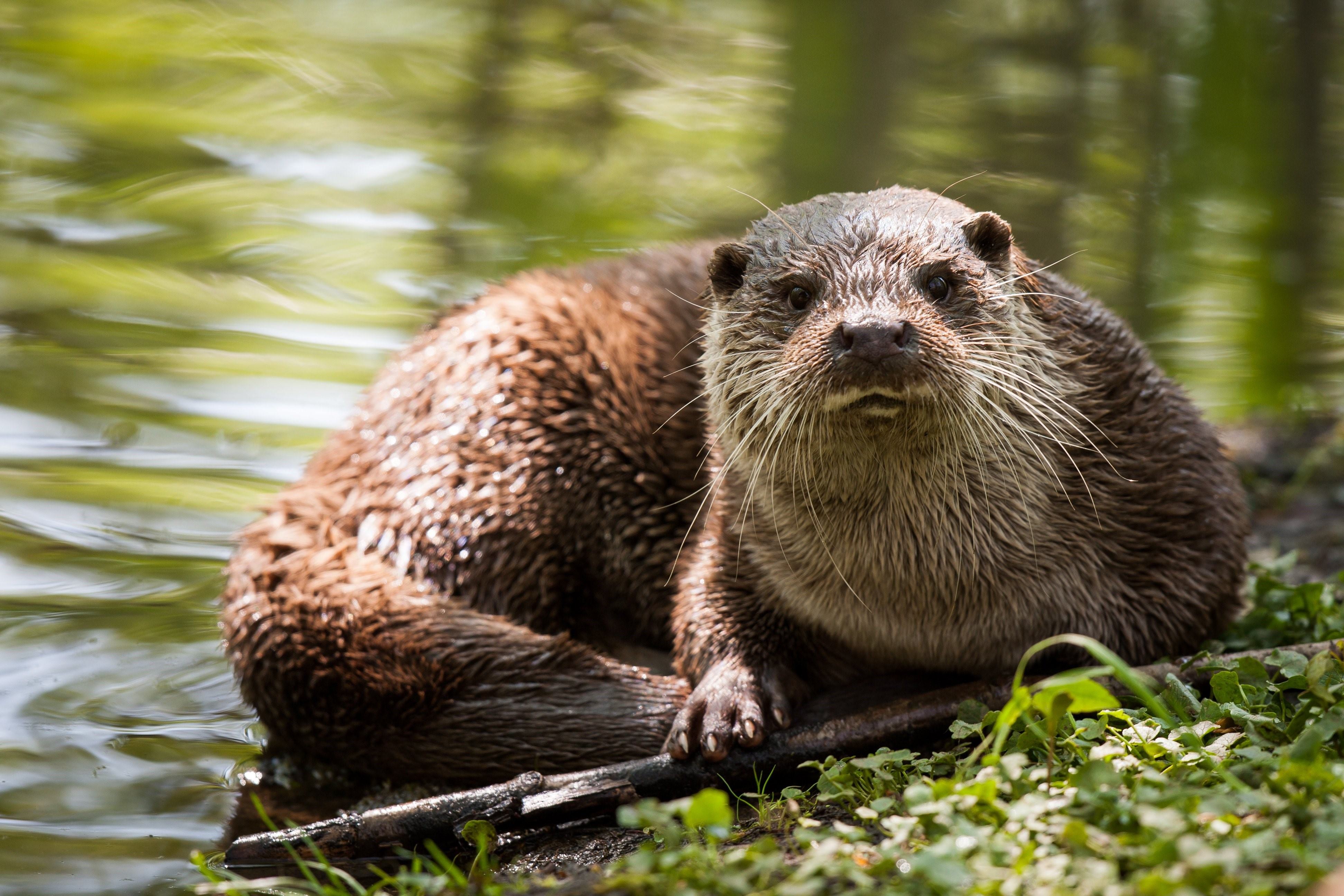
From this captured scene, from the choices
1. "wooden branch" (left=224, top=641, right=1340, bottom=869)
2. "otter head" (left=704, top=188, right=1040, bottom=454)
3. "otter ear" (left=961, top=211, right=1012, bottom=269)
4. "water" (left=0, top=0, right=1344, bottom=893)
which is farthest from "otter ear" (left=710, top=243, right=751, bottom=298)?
"water" (left=0, top=0, right=1344, bottom=893)

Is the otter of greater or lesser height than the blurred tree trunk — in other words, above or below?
below

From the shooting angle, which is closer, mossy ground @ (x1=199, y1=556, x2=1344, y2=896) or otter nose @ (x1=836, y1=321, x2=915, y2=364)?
mossy ground @ (x1=199, y1=556, x2=1344, y2=896)

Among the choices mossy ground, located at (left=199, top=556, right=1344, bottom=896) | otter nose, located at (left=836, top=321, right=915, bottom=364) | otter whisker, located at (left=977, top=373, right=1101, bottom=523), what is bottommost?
mossy ground, located at (left=199, top=556, right=1344, bottom=896)

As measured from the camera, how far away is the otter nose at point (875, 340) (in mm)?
2227

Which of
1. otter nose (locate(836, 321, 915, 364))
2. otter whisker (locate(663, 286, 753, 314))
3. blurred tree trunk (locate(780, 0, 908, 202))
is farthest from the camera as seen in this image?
blurred tree trunk (locate(780, 0, 908, 202))

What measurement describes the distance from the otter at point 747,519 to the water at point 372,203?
574 millimetres

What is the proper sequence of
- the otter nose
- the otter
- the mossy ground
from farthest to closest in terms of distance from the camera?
the otter, the otter nose, the mossy ground

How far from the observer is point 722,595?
2951mm

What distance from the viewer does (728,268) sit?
272 cm

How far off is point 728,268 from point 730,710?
37.6 inches

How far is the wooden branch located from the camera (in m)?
2.38

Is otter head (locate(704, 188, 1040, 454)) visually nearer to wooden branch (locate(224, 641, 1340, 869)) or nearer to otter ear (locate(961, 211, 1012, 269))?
otter ear (locate(961, 211, 1012, 269))

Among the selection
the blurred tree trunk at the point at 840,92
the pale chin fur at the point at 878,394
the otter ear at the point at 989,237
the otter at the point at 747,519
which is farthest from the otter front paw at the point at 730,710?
the blurred tree trunk at the point at 840,92

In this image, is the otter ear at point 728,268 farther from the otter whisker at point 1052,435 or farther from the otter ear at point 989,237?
the otter whisker at point 1052,435
